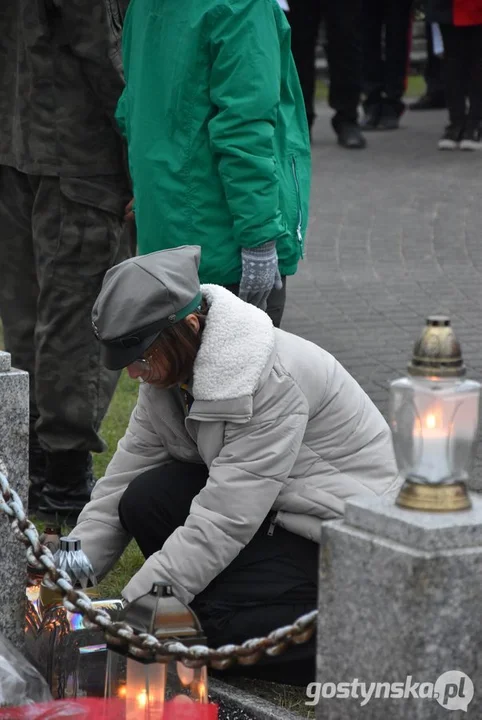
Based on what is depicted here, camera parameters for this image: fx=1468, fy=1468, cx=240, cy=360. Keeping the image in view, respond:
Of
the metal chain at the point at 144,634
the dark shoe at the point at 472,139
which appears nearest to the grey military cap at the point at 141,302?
the metal chain at the point at 144,634

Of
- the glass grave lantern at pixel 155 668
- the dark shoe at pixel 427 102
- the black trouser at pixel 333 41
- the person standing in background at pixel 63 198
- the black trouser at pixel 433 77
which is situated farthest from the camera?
the dark shoe at pixel 427 102

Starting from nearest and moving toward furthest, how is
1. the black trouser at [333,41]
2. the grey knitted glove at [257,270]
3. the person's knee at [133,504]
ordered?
1. the person's knee at [133,504]
2. the grey knitted glove at [257,270]
3. the black trouser at [333,41]

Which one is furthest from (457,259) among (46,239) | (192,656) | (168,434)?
(192,656)

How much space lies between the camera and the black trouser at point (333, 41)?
36.9ft

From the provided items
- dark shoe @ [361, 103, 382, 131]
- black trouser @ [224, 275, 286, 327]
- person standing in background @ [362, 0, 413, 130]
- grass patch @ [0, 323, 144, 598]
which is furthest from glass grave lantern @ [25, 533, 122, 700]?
dark shoe @ [361, 103, 382, 131]

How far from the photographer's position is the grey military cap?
3.48 metres

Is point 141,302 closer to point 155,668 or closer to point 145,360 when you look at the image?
point 145,360

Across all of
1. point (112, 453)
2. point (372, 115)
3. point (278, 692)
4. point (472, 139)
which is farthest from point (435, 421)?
point (372, 115)

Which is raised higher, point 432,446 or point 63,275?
point 432,446

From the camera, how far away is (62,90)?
188 inches

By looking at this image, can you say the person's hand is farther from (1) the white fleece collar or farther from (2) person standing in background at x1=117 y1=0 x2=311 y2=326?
(1) the white fleece collar

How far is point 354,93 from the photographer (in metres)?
11.6

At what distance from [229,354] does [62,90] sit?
158 centimetres

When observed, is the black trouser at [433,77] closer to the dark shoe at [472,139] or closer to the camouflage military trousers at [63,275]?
the dark shoe at [472,139]
